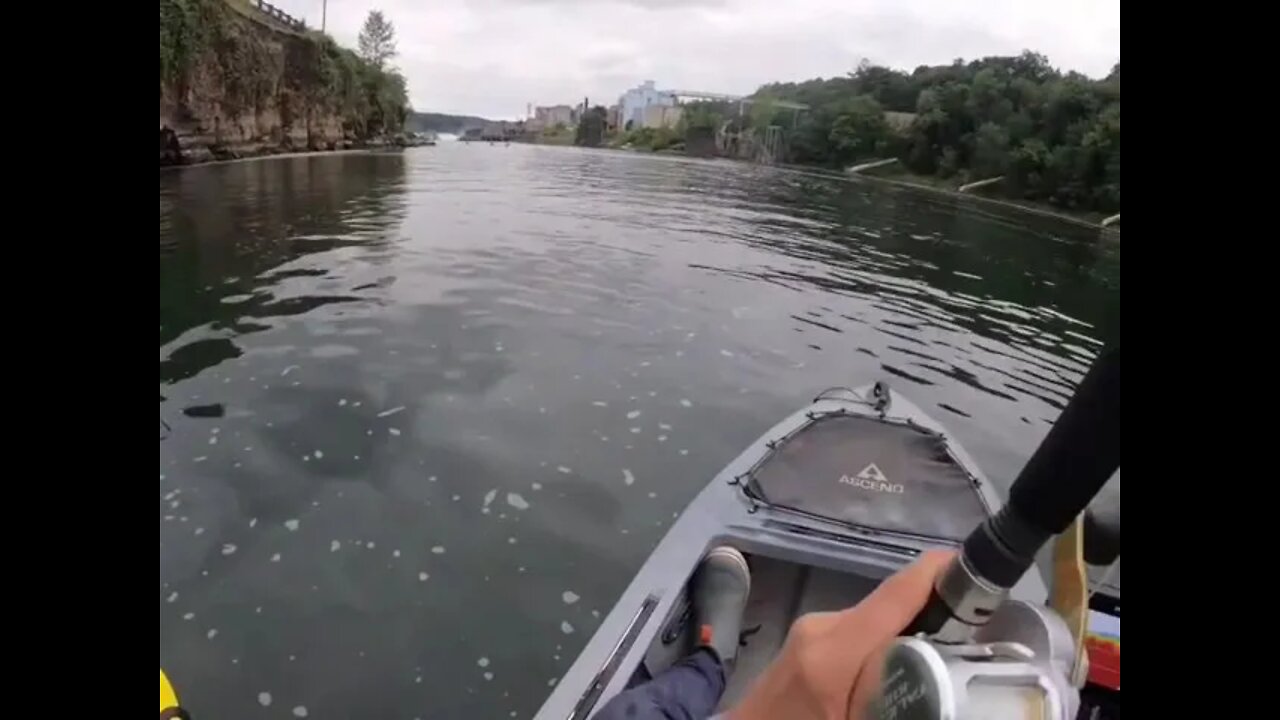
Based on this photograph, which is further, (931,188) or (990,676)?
(931,188)

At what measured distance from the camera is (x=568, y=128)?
6432 inches

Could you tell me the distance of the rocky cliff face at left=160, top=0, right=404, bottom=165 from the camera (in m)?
31.9

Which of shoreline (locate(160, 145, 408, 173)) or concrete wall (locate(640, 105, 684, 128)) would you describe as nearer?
shoreline (locate(160, 145, 408, 173))

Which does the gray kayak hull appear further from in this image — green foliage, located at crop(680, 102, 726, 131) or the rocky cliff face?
green foliage, located at crop(680, 102, 726, 131)

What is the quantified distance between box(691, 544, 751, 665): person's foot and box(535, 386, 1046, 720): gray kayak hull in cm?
10

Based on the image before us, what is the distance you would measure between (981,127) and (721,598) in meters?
66.4

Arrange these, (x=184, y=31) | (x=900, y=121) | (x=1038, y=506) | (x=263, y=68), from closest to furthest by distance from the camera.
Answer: (x=1038, y=506) < (x=184, y=31) < (x=263, y=68) < (x=900, y=121)

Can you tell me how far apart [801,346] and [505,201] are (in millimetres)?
18124

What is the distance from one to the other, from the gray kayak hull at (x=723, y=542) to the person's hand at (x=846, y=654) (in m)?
1.31

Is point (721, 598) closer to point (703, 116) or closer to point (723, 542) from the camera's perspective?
point (723, 542)

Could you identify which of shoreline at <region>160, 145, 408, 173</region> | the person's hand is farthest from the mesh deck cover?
shoreline at <region>160, 145, 408, 173</region>

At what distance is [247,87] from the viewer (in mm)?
39312

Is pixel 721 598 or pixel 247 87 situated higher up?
pixel 247 87

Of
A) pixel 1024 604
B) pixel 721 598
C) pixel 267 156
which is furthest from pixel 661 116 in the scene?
pixel 1024 604
